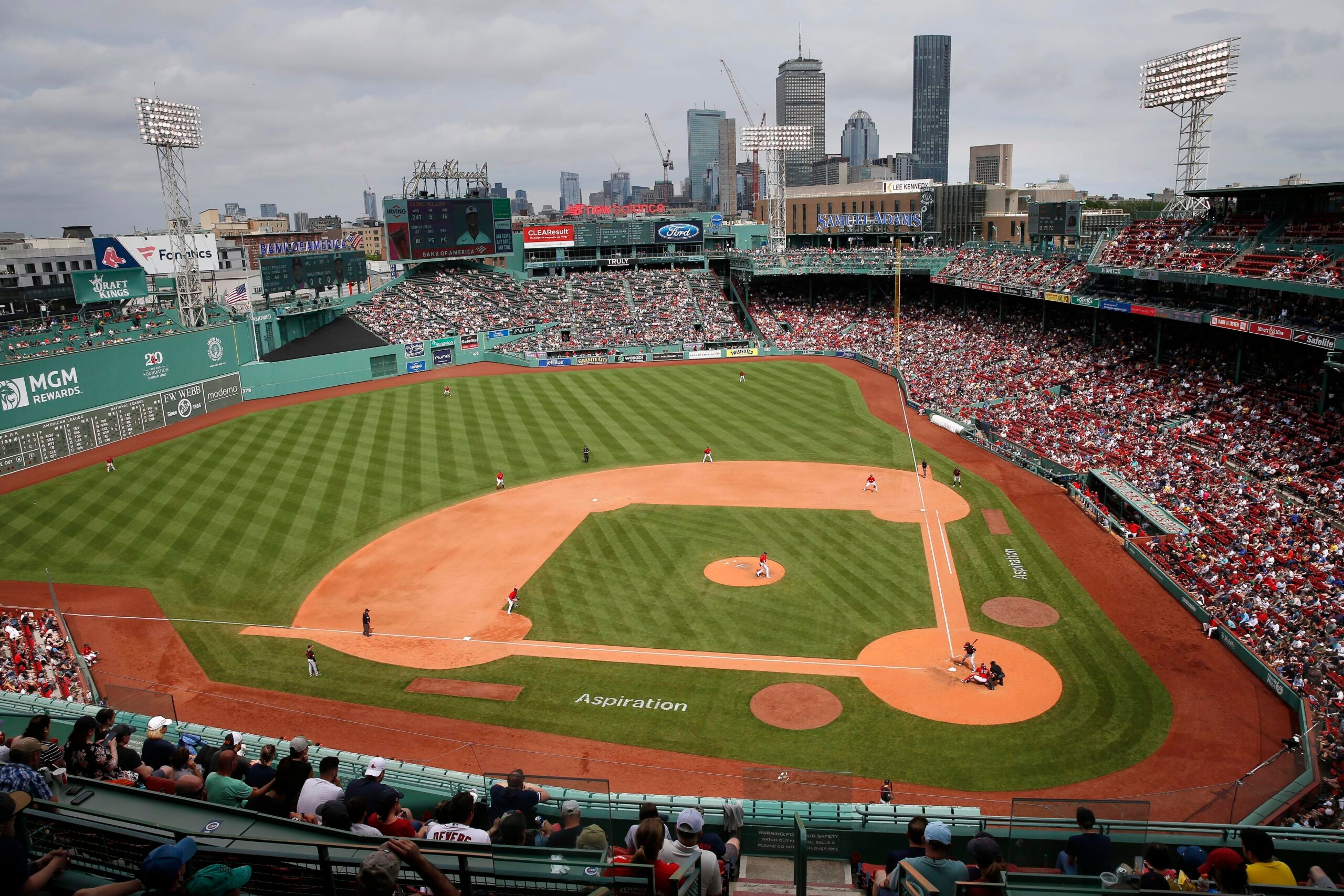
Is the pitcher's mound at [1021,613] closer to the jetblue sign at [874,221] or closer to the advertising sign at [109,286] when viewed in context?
the advertising sign at [109,286]

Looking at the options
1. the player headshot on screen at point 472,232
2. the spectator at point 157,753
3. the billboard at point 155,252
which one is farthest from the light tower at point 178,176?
the spectator at point 157,753

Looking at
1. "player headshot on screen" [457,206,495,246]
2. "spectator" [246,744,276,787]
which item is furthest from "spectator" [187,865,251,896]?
"player headshot on screen" [457,206,495,246]

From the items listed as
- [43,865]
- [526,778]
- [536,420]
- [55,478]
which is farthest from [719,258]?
[43,865]

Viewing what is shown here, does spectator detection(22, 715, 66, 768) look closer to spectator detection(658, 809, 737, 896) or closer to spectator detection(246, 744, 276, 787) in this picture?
spectator detection(246, 744, 276, 787)

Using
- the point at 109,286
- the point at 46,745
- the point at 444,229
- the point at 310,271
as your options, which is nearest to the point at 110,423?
the point at 109,286

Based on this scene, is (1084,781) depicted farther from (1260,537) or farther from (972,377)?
(972,377)

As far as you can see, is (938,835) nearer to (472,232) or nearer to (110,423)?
(110,423)
